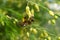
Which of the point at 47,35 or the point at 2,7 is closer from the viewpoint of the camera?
the point at 47,35

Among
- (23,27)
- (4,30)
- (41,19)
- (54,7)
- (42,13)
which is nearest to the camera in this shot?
(23,27)

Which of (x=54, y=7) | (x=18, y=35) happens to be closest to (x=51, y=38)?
(x=18, y=35)

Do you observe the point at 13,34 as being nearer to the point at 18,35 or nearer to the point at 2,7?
the point at 18,35

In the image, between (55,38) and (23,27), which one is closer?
(55,38)

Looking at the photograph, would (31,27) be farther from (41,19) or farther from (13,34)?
(41,19)

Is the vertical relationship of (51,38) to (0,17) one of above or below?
below

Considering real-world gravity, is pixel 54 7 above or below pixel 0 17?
below

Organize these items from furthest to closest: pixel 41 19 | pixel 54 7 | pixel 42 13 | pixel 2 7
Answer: pixel 54 7
pixel 42 13
pixel 41 19
pixel 2 7

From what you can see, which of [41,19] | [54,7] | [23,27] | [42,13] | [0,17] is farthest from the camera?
[54,7]

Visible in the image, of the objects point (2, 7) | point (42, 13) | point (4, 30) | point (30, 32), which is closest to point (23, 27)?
point (30, 32)
